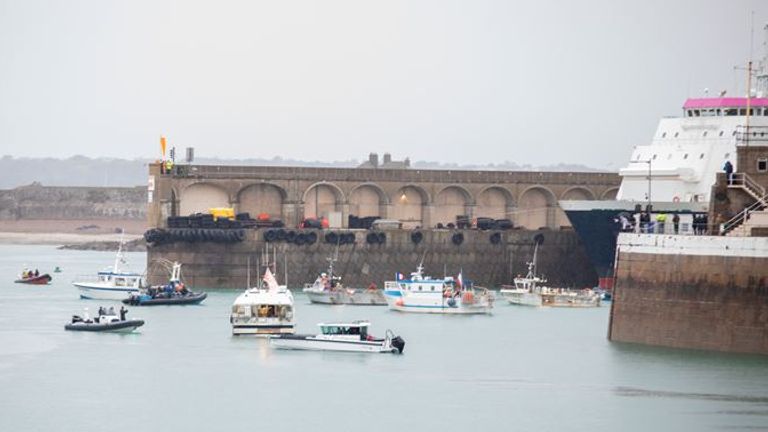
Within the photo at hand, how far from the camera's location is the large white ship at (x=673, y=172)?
88.8 metres

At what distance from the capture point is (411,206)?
10975 cm

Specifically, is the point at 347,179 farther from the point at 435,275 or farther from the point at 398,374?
the point at 398,374

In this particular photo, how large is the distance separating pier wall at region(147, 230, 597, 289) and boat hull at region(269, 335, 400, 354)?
102ft

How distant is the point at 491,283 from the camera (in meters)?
104

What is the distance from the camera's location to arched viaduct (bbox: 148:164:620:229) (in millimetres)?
103938

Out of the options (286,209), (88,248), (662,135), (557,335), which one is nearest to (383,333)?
(557,335)

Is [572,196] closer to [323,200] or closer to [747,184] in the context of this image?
[323,200]

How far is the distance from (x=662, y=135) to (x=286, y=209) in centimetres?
2374

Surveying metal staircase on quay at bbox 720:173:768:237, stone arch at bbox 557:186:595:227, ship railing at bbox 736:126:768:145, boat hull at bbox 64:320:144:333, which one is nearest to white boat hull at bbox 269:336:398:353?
boat hull at bbox 64:320:144:333

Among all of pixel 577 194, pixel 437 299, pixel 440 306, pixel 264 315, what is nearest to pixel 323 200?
pixel 577 194

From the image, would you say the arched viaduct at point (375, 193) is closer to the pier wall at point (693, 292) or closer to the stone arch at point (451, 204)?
the stone arch at point (451, 204)

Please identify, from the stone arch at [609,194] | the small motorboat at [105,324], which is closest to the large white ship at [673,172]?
the stone arch at [609,194]

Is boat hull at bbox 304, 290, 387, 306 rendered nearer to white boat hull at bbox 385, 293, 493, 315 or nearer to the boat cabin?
white boat hull at bbox 385, 293, 493, 315

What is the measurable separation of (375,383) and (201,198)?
1843 inches
